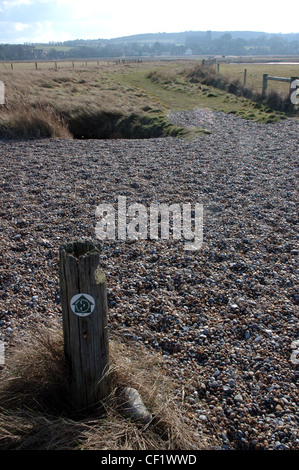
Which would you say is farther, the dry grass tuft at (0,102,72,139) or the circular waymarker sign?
the dry grass tuft at (0,102,72,139)

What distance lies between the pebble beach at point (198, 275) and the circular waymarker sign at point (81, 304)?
1.19 m

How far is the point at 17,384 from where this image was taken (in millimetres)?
2789

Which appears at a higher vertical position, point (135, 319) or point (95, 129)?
point (95, 129)

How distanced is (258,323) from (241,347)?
438 millimetres

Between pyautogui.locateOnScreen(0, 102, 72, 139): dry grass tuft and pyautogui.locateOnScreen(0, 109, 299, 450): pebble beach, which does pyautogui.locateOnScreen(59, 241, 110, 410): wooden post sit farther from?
pyautogui.locateOnScreen(0, 102, 72, 139): dry grass tuft

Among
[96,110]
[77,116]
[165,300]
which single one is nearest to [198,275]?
[165,300]

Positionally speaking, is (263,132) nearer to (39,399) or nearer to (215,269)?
(215,269)

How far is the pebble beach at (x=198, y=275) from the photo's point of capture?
124 inches

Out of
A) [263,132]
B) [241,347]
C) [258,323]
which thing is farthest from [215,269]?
[263,132]

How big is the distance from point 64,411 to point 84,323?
660 mm

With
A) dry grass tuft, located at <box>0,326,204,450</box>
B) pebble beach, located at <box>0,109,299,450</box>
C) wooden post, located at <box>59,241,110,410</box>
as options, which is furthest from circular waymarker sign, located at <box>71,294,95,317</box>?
pebble beach, located at <box>0,109,299,450</box>

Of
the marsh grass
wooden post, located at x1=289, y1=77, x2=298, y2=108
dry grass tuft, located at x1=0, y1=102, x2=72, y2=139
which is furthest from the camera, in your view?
wooden post, located at x1=289, y1=77, x2=298, y2=108

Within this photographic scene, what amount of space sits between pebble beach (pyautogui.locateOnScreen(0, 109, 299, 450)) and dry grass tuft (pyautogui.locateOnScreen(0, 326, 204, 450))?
34 cm

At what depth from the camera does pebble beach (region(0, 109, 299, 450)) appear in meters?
3.16
